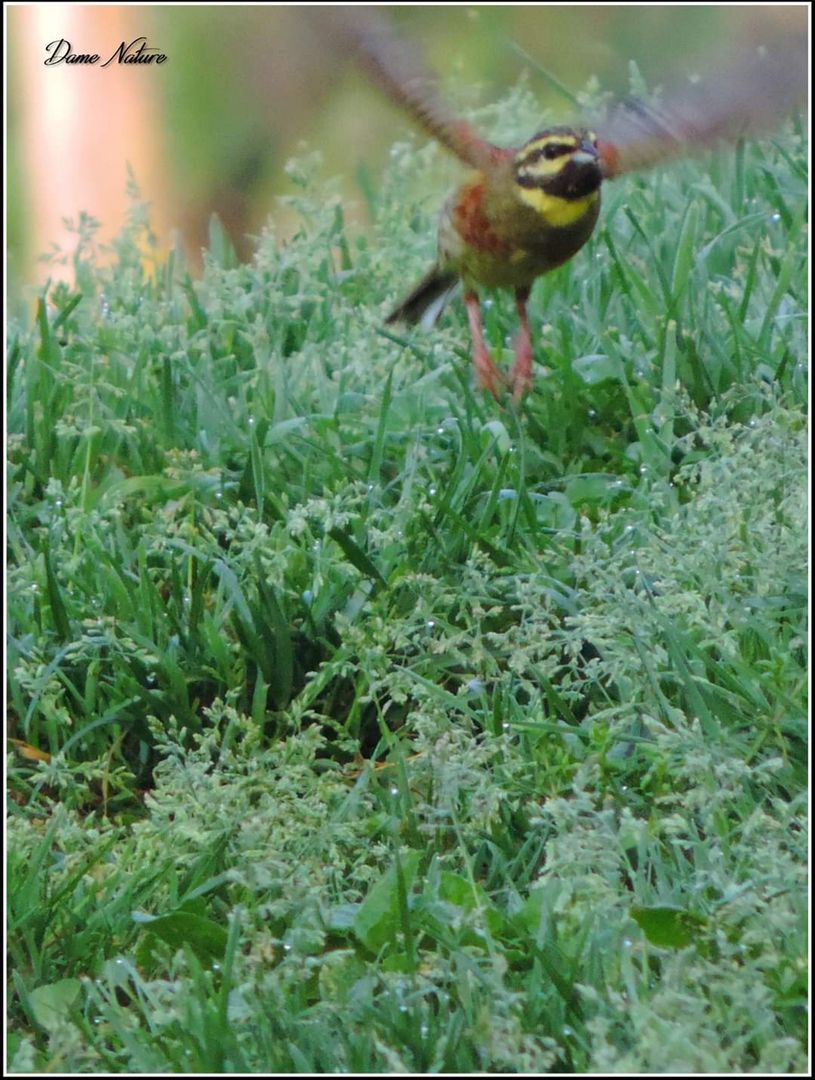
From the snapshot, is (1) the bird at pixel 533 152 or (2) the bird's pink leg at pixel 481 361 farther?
(2) the bird's pink leg at pixel 481 361

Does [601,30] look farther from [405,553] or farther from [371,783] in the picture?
[371,783]

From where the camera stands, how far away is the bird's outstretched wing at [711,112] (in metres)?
3.41

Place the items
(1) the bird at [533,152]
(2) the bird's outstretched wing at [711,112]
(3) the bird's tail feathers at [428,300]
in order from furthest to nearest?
1. (3) the bird's tail feathers at [428,300]
2. (1) the bird at [533,152]
3. (2) the bird's outstretched wing at [711,112]

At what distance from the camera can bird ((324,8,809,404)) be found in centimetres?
354

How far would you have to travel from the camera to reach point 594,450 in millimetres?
3738

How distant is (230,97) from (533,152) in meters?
4.10

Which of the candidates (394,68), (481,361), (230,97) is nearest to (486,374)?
(481,361)

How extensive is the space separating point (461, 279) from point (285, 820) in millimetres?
1977

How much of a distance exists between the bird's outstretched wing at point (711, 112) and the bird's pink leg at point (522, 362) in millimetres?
441

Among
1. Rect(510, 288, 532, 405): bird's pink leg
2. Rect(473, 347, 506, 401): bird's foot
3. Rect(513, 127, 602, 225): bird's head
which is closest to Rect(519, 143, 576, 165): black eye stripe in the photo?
Rect(513, 127, 602, 225): bird's head

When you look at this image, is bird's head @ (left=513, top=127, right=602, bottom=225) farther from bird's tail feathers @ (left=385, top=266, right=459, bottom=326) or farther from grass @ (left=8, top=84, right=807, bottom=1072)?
bird's tail feathers @ (left=385, top=266, right=459, bottom=326)

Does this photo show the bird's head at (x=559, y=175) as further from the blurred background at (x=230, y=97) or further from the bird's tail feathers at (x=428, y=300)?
the blurred background at (x=230, y=97)

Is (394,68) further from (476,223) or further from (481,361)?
(481,361)

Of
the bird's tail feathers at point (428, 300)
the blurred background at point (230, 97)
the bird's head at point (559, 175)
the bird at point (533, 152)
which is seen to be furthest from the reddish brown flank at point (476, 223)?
the blurred background at point (230, 97)
